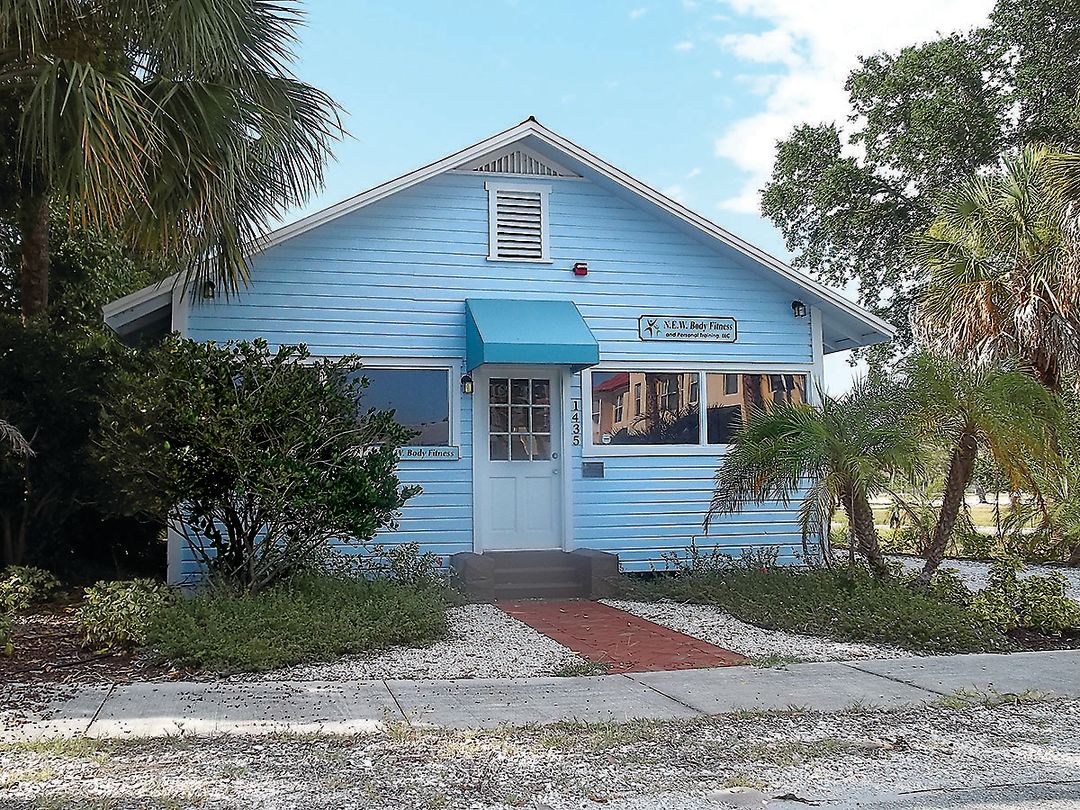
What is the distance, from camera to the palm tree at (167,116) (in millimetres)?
7719

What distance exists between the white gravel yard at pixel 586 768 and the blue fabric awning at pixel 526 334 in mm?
5406

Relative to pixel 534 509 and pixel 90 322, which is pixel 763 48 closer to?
pixel 534 509

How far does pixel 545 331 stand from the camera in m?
11.1

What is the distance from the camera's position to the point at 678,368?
12.3 meters

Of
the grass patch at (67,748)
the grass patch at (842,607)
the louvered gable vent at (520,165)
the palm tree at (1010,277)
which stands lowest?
the grass patch at (67,748)

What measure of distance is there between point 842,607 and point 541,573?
3.44m

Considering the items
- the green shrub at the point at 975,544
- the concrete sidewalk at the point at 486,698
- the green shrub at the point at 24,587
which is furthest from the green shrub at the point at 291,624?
the green shrub at the point at 975,544

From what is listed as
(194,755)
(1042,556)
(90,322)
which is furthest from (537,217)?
(1042,556)

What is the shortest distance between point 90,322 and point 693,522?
8.22 m

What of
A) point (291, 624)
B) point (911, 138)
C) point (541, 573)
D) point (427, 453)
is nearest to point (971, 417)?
point (541, 573)

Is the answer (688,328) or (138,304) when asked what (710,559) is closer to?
(688,328)

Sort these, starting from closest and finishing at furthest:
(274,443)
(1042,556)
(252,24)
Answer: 1. (274,443)
2. (252,24)
3. (1042,556)

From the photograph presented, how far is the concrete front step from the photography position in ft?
36.0

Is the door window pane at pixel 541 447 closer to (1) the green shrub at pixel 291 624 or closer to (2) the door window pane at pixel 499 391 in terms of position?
(2) the door window pane at pixel 499 391
